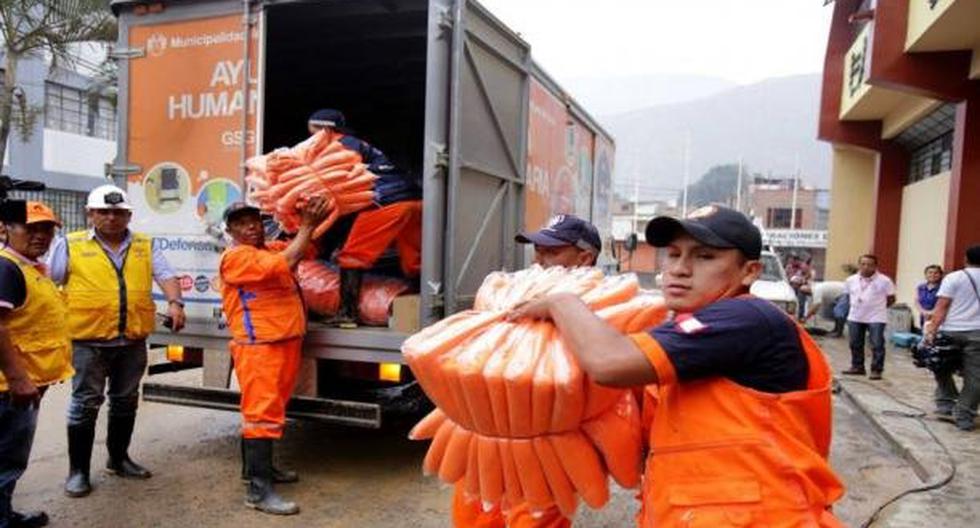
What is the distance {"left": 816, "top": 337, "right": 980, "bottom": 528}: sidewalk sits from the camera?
4332 mm

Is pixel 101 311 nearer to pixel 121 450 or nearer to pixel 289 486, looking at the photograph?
pixel 121 450

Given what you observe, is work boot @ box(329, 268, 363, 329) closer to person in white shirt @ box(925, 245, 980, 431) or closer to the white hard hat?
the white hard hat

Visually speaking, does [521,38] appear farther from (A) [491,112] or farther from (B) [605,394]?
(B) [605,394]

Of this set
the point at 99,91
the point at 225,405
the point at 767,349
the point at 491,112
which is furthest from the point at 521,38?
the point at 99,91

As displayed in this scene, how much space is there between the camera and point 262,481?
4.10 metres

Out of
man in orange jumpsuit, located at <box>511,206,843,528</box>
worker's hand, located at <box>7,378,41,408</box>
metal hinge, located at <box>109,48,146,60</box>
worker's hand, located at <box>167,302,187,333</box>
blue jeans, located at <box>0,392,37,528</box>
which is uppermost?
metal hinge, located at <box>109,48,146,60</box>

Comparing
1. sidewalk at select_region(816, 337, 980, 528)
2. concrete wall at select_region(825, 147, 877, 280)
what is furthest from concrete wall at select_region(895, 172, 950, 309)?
sidewalk at select_region(816, 337, 980, 528)

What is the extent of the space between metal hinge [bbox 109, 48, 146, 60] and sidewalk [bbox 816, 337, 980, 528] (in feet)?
17.1

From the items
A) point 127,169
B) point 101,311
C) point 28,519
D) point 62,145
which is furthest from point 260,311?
point 62,145

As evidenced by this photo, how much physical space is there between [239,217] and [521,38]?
2.46m

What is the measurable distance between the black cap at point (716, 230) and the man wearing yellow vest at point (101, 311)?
3.54 meters

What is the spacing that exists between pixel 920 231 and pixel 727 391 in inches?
534

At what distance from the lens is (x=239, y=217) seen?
13.4ft

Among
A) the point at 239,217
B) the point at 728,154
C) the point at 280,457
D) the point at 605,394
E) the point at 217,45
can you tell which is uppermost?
the point at 728,154
